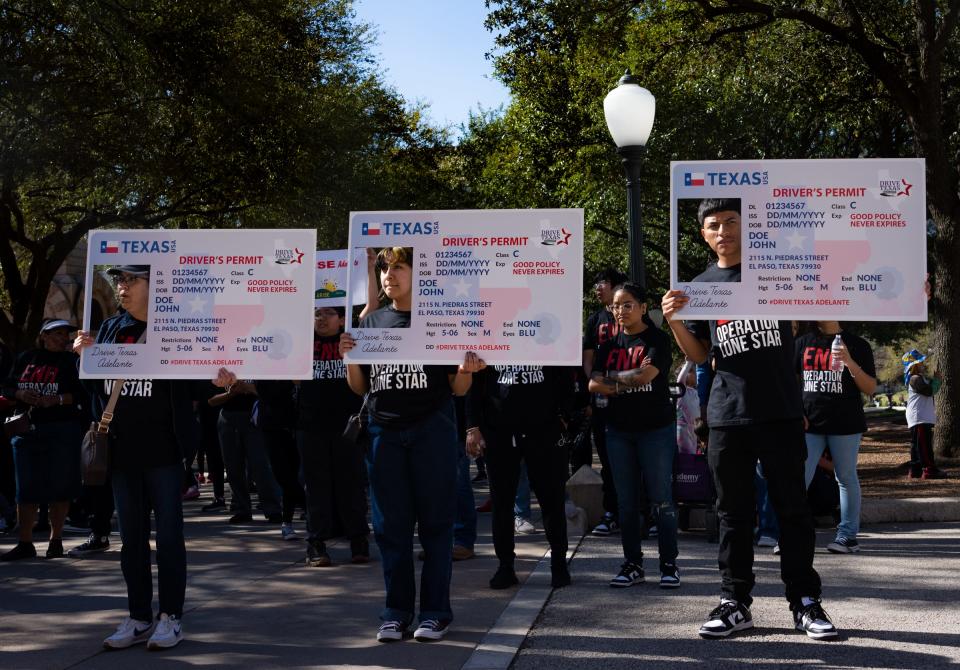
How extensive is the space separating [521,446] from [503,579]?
0.88 meters

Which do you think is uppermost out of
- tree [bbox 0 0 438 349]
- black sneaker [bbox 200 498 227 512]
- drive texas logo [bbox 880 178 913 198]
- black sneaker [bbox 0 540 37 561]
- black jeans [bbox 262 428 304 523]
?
tree [bbox 0 0 438 349]

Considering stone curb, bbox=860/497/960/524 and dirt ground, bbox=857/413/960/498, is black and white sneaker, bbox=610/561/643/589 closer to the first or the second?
stone curb, bbox=860/497/960/524

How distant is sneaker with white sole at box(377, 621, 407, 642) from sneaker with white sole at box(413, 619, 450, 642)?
0.09 meters

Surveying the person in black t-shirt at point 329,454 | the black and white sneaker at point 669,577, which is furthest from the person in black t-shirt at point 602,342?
the person in black t-shirt at point 329,454

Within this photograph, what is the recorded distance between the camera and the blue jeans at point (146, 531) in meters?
5.85

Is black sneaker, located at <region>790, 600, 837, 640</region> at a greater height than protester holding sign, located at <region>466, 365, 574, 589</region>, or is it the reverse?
protester holding sign, located at <region>466, 365, 574, 589</region>

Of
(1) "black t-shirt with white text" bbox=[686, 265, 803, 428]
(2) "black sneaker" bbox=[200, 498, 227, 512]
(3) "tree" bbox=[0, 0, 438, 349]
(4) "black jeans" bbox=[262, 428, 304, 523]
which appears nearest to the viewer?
(1) "black t-shirt with white text" bbox=[686, 265, 803, 428]

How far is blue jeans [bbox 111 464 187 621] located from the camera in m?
5.85

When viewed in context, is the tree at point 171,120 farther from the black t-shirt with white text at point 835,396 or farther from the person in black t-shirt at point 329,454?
the black t-shirt with white text at point 835,396

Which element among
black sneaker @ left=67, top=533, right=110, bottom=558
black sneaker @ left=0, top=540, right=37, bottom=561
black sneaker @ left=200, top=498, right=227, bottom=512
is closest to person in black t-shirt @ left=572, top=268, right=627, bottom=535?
black sneaker @ left=67, top=533, right=110, bottom=558

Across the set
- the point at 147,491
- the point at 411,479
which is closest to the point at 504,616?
the point at 411,479

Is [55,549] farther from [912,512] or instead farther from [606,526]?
[912,512]

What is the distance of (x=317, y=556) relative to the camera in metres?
8.41

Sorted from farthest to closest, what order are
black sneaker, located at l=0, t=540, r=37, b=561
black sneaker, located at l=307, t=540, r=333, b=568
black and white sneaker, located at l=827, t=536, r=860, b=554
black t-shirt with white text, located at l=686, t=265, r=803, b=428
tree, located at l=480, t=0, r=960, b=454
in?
tree, located at l=480, t=0, r=960, b=454
black sneaker, located at l=0, t=540, r=37, b=561
black and white sneaker, located at l=827, t=536, r=860, b=554
black sneaker, located at l=307, t=540, r=333, b=568
black t-shirt with white text, located at l=686, t=265, r=803, b=428
